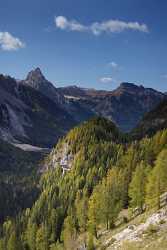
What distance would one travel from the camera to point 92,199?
117 meters

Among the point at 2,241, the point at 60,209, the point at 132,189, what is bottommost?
the point at 2,241

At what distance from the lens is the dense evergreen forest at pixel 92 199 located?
10012cm

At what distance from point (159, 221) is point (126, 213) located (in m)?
41.6

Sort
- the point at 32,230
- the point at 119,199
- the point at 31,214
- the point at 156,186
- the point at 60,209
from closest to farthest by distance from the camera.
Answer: the point at 156,186 < the point at 119,199 < the point at 32,230 < the point at 60,209 < the point at 31,214

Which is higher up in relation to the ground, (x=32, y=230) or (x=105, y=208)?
(x=105, y=208)

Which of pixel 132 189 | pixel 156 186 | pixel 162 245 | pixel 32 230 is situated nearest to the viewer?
pixel 162 245

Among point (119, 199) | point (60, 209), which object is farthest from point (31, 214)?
point (119, 199)

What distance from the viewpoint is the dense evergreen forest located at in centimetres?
10012

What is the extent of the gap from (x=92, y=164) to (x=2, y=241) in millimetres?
67391

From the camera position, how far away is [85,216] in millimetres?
120500

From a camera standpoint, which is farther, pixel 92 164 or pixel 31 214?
pixel 92 164

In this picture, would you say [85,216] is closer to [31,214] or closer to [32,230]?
[32,230]

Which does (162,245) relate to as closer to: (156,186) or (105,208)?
(156,186)

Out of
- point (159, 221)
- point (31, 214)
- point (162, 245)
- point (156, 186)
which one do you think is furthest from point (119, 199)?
point (31, 214)
